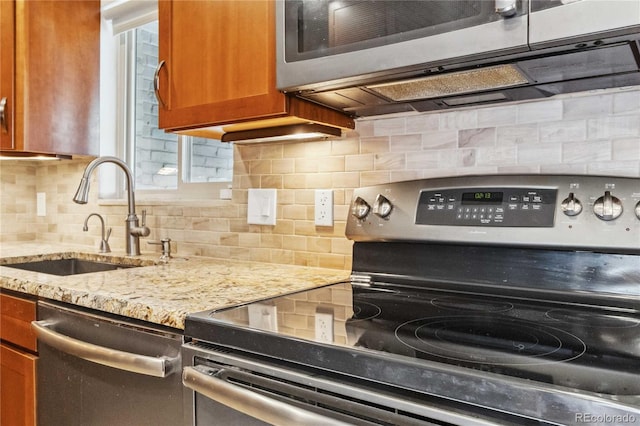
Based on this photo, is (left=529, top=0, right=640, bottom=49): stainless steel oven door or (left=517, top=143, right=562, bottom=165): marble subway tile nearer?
(left=529, top=0, right=640, bottom=49): stainless steel oven door

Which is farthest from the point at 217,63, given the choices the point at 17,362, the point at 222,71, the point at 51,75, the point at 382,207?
the point at 51,75

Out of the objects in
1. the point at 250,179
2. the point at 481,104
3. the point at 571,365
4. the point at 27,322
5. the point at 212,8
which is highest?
the point at 212,8

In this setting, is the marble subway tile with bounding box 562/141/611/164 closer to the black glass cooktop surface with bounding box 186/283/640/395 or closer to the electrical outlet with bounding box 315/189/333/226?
Result: the black glass cooktop surface with bounding box 186/283/640/395

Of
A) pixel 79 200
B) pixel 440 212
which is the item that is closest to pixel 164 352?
pixel 440 212

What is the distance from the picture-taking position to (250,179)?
173 centimetres

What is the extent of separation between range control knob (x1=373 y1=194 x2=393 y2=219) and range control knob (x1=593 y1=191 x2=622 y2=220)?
47 cm

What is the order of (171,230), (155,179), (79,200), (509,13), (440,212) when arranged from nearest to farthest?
(509,13) → (440,212) → (79,200) → (171,230) → (155,179)

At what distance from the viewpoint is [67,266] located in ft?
6.92

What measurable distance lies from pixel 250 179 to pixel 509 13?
1.08 m

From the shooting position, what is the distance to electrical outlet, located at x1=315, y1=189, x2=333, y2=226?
1504mm

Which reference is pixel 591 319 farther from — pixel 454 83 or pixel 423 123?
pixel 423 123

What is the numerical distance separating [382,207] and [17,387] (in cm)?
118

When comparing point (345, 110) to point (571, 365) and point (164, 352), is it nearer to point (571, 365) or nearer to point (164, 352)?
point (164, 352)

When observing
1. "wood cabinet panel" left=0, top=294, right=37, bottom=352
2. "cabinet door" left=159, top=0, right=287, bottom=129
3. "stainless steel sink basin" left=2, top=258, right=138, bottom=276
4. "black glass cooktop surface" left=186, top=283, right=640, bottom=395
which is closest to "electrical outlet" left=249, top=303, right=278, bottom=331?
"black glass cooktop surface" left=186, top=283, right=640, bottom=395
